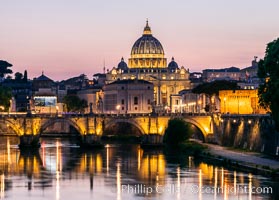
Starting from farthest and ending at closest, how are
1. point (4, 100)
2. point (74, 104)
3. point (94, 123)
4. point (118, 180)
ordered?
point (74, 104)
point (4, 100)
point (94, 123)
point (118, 180)

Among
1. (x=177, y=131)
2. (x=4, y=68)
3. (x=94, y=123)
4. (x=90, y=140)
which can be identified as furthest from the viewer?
(x=4, y=68)

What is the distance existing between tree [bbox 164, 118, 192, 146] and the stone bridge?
317 centimetres

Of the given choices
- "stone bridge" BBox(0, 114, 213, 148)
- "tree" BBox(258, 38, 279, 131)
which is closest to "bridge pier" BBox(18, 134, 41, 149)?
"stone bridge" BBox(0, 114, 213, 148)

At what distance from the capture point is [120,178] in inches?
2562

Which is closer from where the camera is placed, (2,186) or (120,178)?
(2,186)

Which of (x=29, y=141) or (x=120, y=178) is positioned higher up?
(x=29, y=141)

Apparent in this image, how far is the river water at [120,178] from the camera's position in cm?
5700

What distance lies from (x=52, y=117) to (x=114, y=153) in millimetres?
12681

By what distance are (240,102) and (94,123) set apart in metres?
15.6

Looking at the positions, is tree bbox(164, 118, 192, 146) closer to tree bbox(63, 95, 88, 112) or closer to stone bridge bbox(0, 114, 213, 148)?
stone bridge bbox(0, 114, 213, 148)

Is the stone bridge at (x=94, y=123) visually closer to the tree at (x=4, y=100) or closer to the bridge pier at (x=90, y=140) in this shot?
the bridge pier at (x=90, y=140)

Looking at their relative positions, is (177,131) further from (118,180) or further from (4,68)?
(4,68)

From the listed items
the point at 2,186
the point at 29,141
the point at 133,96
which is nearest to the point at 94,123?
the point at 29,141

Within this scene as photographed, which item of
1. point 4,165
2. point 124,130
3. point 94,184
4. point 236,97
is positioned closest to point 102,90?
point 124,130
